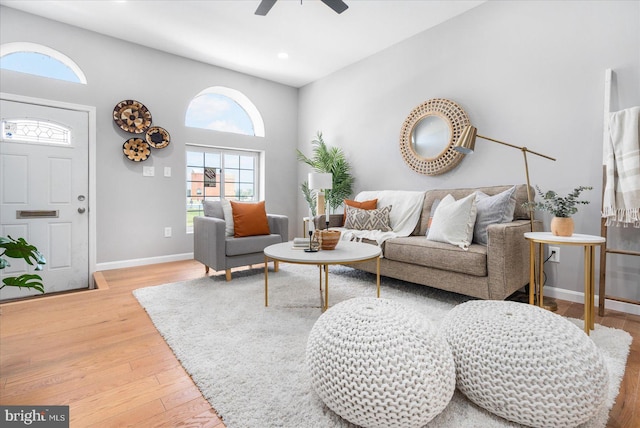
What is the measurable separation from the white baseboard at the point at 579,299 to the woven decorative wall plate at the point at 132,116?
454 cm

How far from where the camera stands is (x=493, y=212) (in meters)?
2.52

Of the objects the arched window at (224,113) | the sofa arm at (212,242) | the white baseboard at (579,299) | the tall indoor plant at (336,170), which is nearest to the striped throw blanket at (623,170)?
the white baseboard at (579,299)

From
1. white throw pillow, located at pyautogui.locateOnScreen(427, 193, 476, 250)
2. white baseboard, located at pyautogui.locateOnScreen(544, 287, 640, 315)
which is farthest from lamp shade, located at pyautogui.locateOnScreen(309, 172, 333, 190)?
white baseboard, located at pyautogui.locateOnScreen(544, 287, 640, 315)

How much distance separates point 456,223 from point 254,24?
2910 mm

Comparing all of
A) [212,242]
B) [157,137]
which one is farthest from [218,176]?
[212,242]

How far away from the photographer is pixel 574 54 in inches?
100

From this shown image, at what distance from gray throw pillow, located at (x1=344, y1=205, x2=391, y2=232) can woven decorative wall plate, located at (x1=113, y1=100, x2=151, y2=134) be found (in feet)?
8.92

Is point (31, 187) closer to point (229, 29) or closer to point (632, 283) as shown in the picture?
point (229, 29)

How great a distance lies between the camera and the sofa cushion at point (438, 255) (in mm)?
2230

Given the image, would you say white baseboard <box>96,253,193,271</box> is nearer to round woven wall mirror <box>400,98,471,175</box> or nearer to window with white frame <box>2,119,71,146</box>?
window with white frame <box>2,119,71,146</box>

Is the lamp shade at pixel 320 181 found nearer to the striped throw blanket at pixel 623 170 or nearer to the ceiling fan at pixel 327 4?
the ceiling fan at pixel 327 4

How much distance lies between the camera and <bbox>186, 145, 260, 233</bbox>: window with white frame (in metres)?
4.47

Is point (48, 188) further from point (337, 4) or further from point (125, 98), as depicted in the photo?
point (337, 4)

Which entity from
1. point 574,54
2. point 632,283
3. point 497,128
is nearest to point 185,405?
point 632,283
